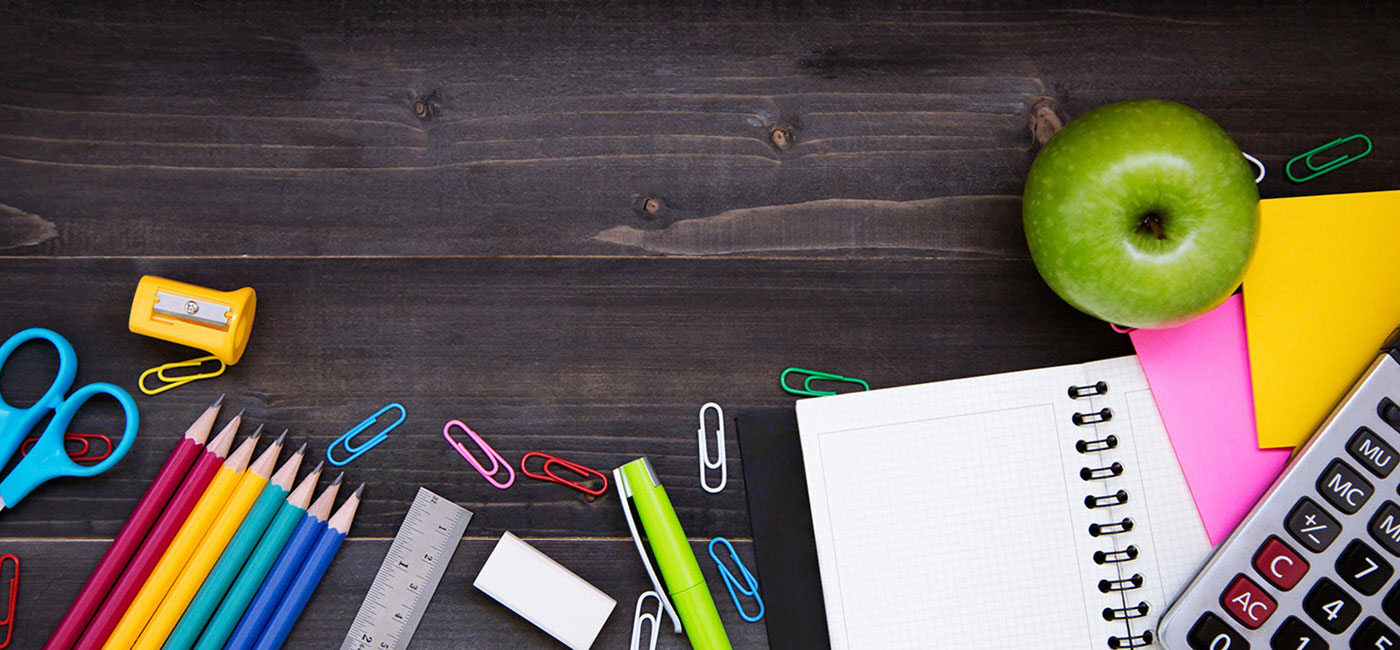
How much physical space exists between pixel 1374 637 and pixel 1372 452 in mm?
202

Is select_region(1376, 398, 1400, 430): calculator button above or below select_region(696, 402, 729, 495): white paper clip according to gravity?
below

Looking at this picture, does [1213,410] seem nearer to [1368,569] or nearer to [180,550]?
[1368,569]

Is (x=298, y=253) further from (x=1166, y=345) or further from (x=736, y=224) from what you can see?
(x=1166, y=345)

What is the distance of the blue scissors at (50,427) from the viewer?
101cm

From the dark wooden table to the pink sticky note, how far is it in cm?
6

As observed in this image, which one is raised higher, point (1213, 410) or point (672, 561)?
point (1213, 410)

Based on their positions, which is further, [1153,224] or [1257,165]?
[1257,165]

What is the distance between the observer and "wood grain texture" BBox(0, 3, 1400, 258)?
1.06 metres

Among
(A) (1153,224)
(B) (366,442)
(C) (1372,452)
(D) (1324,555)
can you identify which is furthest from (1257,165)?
(B) (366,442)

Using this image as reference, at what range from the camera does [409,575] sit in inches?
40.3

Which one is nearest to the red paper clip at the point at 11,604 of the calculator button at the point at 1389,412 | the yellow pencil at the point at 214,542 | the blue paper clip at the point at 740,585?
the yellow pencil at the point at 214,542

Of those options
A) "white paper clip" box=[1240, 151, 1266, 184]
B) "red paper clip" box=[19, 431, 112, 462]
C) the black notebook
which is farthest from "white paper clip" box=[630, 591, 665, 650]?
"white paper clip" box=[1240, 151, 1266, 184]

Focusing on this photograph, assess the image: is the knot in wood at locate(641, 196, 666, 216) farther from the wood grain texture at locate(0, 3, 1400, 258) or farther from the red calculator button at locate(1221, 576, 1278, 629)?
the red calculator button at locate(1221, 576, 1278, 629)

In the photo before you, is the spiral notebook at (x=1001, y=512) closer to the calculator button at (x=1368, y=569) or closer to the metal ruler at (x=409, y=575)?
the calculator button at (x=1368, y=569)
